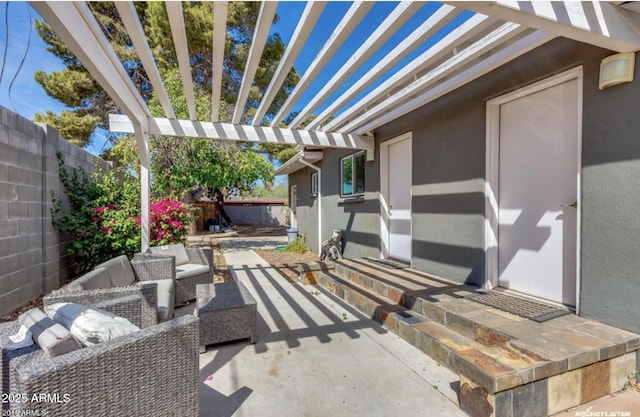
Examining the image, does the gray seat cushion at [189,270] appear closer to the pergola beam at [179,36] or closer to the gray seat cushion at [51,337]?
the pergola beam at [179,36]

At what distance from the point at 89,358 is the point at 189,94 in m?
3.23

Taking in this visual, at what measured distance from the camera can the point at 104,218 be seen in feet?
18.5

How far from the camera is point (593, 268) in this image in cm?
259

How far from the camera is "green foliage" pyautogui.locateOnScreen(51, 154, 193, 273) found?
5320mm

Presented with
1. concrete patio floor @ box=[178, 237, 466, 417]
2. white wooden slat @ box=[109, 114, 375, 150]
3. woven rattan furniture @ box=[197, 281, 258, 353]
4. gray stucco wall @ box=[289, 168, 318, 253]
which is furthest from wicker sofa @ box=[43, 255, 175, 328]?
gray stucco wall @ box=[289, 168, 318, 253]

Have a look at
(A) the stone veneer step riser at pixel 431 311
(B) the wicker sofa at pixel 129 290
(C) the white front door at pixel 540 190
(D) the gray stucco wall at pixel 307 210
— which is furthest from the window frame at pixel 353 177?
(B) the wicker sofa at pixel 129 290

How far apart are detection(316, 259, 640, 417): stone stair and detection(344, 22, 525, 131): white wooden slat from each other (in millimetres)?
2580

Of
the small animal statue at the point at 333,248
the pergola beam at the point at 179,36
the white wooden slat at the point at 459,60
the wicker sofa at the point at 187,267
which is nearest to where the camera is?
the pergola beam at the point at 179,36

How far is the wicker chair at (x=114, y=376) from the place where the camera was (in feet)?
4.15

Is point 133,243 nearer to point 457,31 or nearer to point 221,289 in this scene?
point 221,289

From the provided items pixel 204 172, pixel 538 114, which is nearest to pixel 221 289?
pixel 538 114

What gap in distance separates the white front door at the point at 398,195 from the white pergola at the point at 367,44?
2.20 ft

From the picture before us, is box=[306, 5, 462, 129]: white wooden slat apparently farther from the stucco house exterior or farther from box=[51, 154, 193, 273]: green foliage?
box=[51, 154, 193, 273]: green foliage

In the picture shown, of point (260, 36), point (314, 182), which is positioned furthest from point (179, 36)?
point (314, 182)
